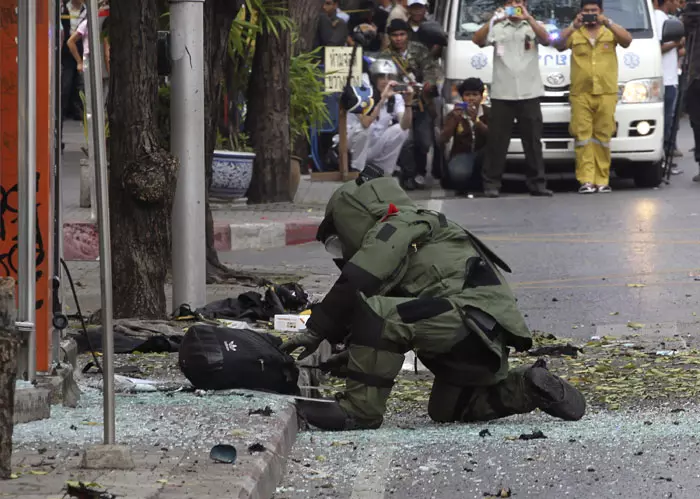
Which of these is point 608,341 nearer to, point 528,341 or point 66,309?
point 528,341

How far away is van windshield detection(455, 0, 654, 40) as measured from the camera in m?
17.4

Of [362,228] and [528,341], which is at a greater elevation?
[362,228]

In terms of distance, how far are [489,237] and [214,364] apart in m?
7.30

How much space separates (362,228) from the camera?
6926 mm

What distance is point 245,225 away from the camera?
45.4 ft

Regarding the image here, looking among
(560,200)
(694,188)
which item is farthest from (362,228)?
(694,188)

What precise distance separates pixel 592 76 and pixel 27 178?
10845 millimetres

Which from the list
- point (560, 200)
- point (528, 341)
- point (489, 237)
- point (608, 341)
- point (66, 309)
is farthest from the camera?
point (560, 200)

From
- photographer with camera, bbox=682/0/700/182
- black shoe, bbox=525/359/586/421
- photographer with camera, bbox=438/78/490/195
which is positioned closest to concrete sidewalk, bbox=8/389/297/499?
black shoe, bbox=525/359/586/421

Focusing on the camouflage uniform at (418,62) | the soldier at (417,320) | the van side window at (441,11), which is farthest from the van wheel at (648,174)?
the soldier at (417,320)

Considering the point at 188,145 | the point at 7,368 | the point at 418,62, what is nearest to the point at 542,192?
the point at 418,62

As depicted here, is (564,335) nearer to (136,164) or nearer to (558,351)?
(558,351)

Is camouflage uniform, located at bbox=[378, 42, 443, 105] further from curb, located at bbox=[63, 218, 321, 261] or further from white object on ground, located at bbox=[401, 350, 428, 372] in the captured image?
white object on ground, located at bbox=[401, 350, 428, 372]

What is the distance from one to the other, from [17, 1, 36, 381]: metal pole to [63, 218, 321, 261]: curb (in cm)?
637
